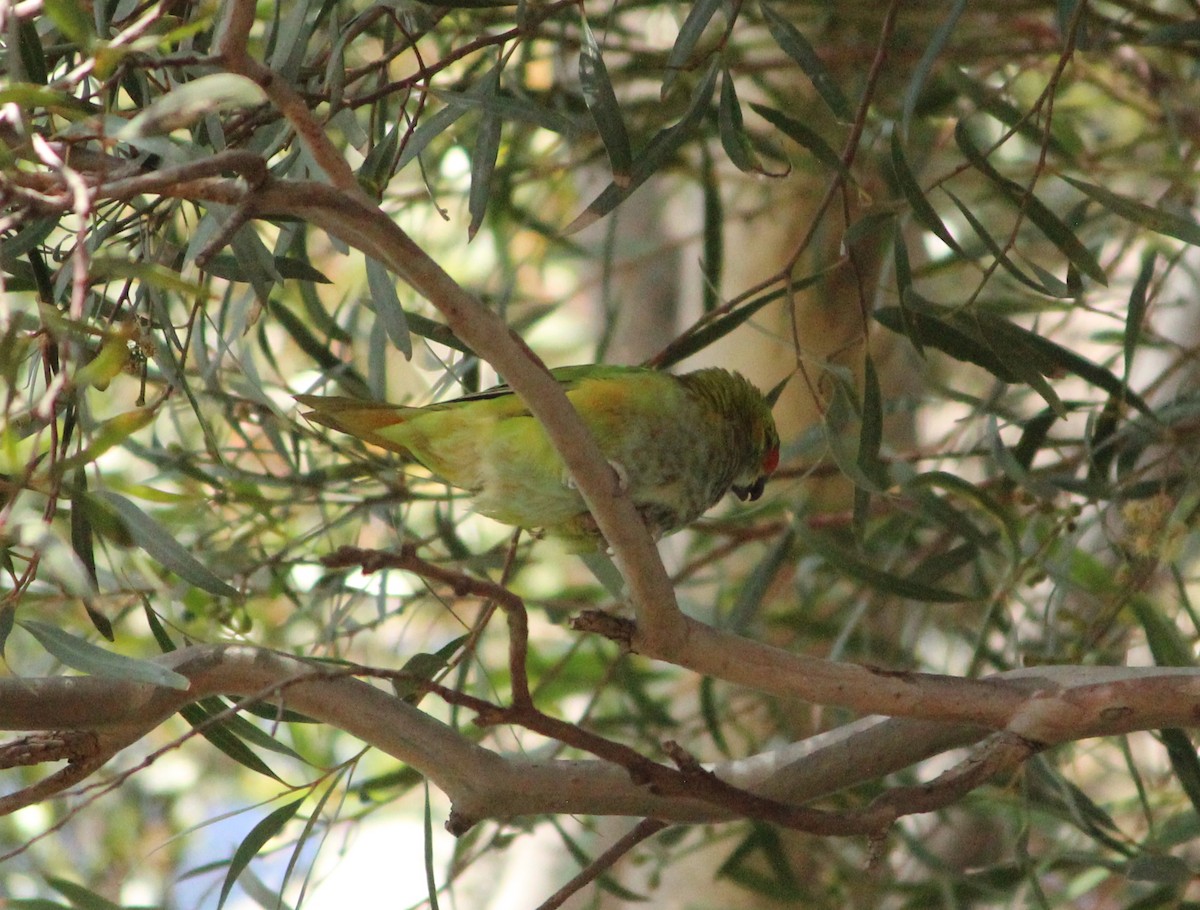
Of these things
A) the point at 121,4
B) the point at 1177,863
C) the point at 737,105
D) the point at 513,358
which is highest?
the point at 121,4

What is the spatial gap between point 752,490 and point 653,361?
0.43 metres

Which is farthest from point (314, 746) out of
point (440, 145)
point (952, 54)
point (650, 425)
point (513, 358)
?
point (513, 358)

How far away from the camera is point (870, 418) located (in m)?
1.81

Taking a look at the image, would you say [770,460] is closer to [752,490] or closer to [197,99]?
[752,490]

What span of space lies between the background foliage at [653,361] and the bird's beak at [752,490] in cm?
9

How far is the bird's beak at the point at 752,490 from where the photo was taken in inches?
96.1

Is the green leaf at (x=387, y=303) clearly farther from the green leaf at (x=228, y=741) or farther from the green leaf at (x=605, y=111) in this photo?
the green leaf at (x=228, y=741)

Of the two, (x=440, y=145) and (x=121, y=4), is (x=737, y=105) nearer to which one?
(x=121, y=4)

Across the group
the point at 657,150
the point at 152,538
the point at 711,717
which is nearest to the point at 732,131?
the point at 657,150

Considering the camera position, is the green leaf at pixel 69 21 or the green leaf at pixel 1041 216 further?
the green leaf at pixel 1041 216

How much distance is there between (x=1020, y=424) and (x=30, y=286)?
1498 mm

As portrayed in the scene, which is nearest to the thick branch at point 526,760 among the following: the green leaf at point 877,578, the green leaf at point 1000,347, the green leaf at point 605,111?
the green leaf at point 877,578

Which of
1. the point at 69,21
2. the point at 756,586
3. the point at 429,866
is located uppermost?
the point at 756,586

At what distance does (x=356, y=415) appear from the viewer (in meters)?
1.97
